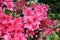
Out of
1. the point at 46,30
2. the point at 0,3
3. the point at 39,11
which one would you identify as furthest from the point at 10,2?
the point at 46,30

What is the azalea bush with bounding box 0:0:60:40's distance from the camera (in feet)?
8.67

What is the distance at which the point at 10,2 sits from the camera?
3.14 m

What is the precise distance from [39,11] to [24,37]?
25.4 inches

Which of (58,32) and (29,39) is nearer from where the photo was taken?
(29,39)

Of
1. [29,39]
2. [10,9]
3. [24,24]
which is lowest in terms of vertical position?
[29,39]

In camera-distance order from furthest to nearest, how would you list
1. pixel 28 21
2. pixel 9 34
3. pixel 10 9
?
pixel 10 9 < pixel 28 21 < pixel 9 34

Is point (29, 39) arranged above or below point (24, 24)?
below

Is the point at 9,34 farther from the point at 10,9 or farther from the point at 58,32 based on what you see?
the point at 58,32

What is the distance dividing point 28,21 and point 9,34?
1.17 ft

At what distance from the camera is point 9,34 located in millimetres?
2600

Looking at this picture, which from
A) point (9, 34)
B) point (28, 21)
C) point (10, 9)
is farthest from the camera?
point (10, 9)

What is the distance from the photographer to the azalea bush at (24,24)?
2.64m

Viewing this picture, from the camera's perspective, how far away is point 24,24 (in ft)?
9.32

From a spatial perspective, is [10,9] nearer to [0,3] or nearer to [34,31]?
[0,3]
